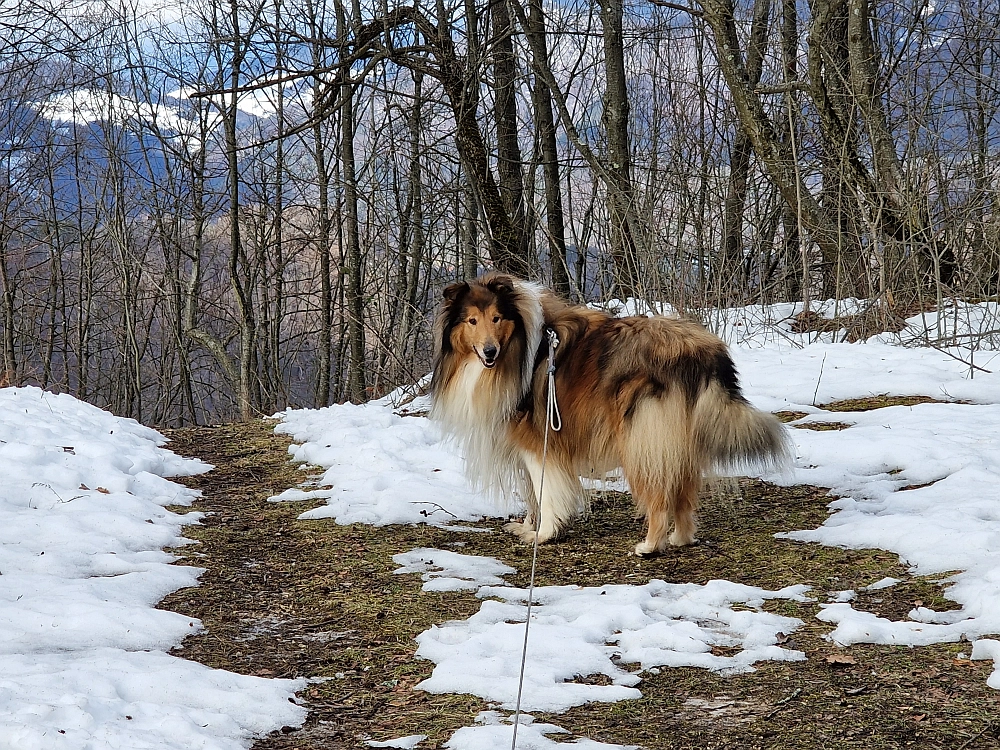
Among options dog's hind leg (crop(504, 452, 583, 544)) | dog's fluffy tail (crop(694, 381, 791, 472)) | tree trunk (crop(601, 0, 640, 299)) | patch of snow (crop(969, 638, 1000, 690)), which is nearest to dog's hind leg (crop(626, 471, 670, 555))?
dog's fluffy tail (crop(694, 381, 791, 472))

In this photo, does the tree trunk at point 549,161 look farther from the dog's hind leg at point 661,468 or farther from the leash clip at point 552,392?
the dog's hind leg at point 661,468

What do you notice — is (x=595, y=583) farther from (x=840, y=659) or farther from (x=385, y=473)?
(x=385, y=473)

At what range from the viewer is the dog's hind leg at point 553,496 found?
4.93 meters

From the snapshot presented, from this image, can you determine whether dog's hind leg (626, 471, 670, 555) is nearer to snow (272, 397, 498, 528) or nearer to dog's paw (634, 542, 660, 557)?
dog's paw (634, 542, 660, 557)

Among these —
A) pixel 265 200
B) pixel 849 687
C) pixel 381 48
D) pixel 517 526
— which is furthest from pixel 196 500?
pixel 265 200

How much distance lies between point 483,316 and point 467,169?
6.64 meters

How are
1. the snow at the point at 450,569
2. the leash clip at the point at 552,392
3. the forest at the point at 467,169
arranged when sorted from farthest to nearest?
the forest at the point at 467,169 → the leash clip at the point at 552,392 → the snow at the point at 450,569

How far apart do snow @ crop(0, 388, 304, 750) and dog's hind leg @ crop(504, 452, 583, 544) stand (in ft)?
6.16

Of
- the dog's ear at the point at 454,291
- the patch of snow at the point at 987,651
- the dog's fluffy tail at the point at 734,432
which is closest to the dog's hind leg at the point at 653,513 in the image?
the dog's fluffy tail at the point at 734,432

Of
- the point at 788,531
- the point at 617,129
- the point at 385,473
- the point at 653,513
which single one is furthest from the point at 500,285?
the point at 617,129

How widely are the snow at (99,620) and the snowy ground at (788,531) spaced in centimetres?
75

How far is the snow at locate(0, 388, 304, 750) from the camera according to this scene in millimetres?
2475

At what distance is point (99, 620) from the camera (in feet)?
11.2

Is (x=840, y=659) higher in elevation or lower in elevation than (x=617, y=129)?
lower
